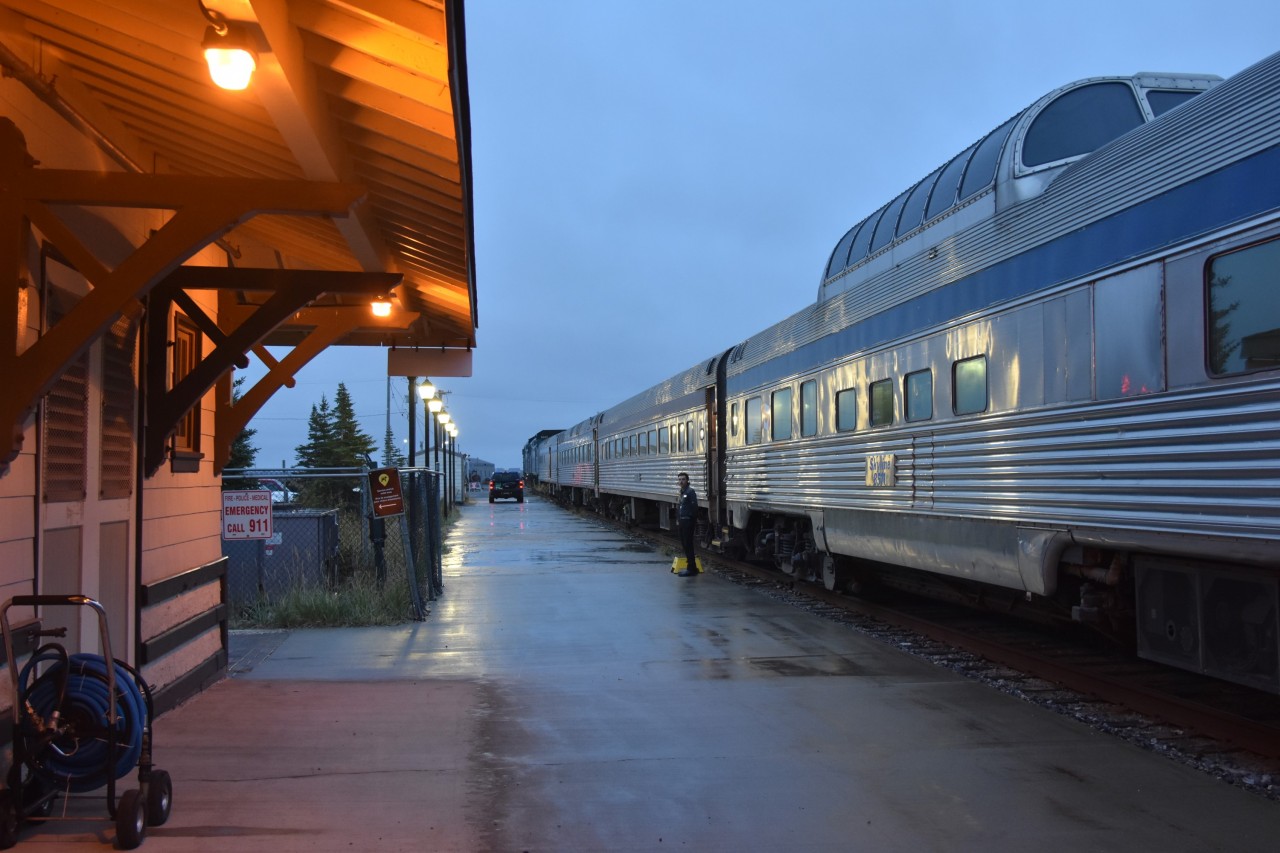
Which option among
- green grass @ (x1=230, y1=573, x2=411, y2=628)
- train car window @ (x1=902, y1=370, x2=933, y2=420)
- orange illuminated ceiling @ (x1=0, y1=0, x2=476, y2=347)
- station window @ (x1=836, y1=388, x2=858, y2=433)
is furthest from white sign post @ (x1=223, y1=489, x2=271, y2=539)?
train car window @ (x1=902, y1=370, x2=933, y2=420)

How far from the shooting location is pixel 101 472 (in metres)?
5.67

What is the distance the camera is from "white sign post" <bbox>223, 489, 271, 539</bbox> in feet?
35.2

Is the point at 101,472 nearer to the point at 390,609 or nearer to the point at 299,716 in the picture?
the point at 299,716

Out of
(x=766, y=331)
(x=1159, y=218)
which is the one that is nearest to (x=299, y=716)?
(x=1159, y=218)

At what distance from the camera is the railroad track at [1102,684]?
5.85 metres

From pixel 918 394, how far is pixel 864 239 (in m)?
3.07

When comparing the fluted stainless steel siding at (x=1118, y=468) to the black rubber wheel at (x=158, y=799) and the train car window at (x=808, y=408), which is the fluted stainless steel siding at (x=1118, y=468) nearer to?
the train car window at (x=808, y=408)

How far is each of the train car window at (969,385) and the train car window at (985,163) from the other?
4.97 feet

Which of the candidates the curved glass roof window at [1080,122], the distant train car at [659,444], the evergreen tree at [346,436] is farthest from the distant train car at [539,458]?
the curved glass roof window at [1080,122]

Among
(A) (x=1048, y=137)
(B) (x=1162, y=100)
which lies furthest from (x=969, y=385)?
(B) (x=1162, y=100)

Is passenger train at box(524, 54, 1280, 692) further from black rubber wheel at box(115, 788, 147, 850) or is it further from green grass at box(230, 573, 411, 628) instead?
black rubber wheel at box(115, 788, 147, 850)

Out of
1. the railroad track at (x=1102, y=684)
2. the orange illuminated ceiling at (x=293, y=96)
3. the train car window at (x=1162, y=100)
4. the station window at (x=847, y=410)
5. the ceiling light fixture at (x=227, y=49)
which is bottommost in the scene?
the railroad track at (x=1102, y=684)

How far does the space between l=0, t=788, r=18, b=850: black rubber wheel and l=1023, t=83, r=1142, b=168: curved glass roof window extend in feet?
25.2

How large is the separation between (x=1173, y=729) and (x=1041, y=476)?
176 centimetres
